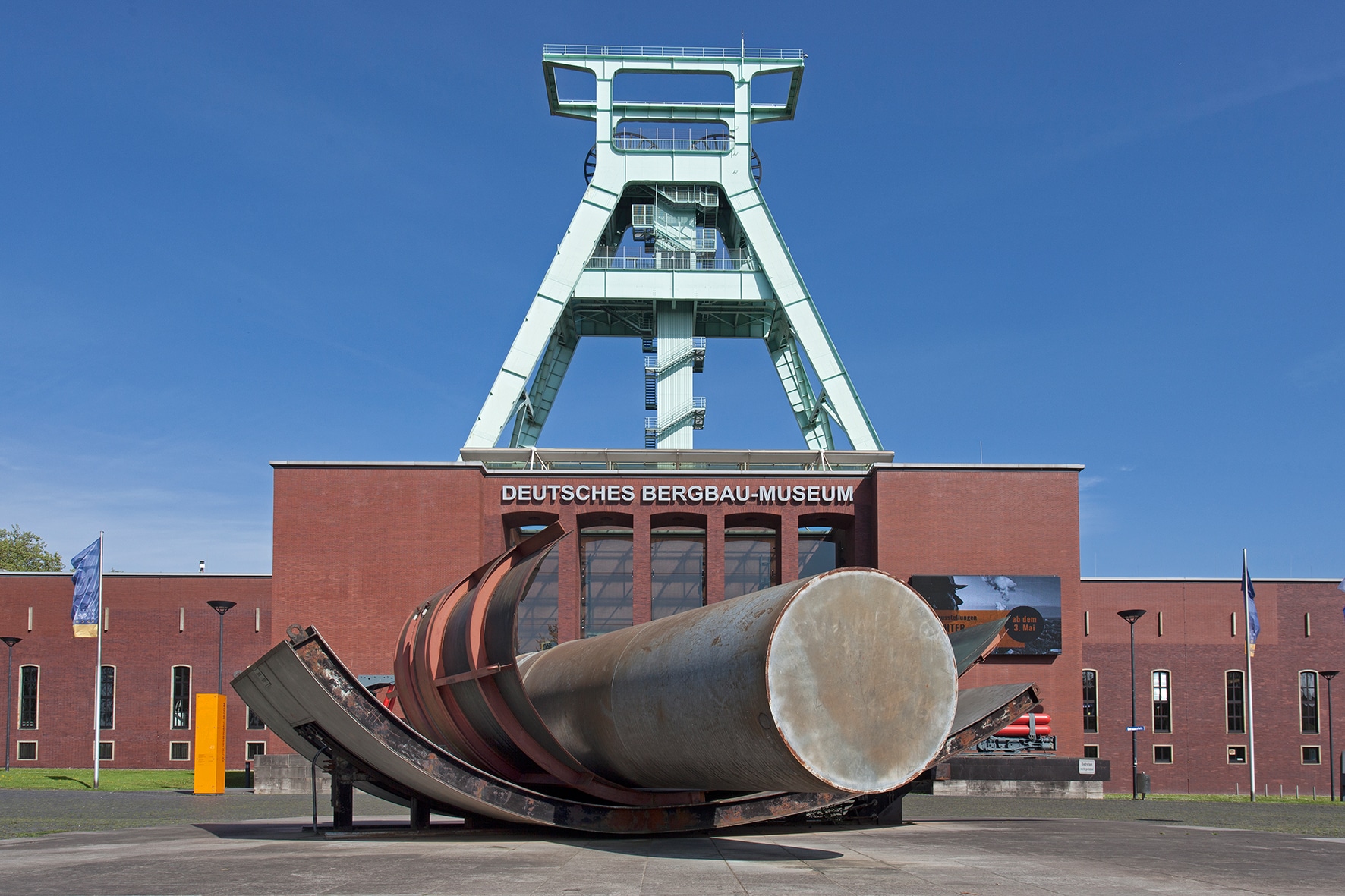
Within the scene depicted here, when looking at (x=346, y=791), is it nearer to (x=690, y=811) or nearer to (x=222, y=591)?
(x=690, y=811)

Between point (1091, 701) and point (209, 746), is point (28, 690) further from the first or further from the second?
point (1091, 701)

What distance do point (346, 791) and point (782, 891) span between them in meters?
5.28

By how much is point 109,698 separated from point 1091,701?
37674 mm

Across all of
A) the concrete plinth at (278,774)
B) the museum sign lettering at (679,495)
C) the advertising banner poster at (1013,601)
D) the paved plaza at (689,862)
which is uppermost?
the museum sign lettering at (679,495)

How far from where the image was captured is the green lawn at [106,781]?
28.1 meters

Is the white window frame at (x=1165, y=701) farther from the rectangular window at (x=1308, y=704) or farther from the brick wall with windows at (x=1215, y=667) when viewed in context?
the rectangular window at (x=1308, y=704)

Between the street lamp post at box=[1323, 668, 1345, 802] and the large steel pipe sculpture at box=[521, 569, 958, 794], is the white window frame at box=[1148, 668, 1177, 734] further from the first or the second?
the large steel pipe sculpture at box=[521, 569, 958, 794]

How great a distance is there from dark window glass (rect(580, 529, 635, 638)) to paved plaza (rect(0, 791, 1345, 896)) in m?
33.0

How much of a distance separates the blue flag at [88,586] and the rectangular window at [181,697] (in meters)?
14.7

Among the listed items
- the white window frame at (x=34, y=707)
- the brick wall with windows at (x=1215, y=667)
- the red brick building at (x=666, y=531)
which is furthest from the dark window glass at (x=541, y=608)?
the brick wall with windows at (x=1215, y=667)

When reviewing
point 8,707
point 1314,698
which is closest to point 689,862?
point 8,707

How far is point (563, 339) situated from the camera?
43375mm

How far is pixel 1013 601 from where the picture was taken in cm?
3192

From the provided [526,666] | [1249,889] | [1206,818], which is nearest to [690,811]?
[526,666]
